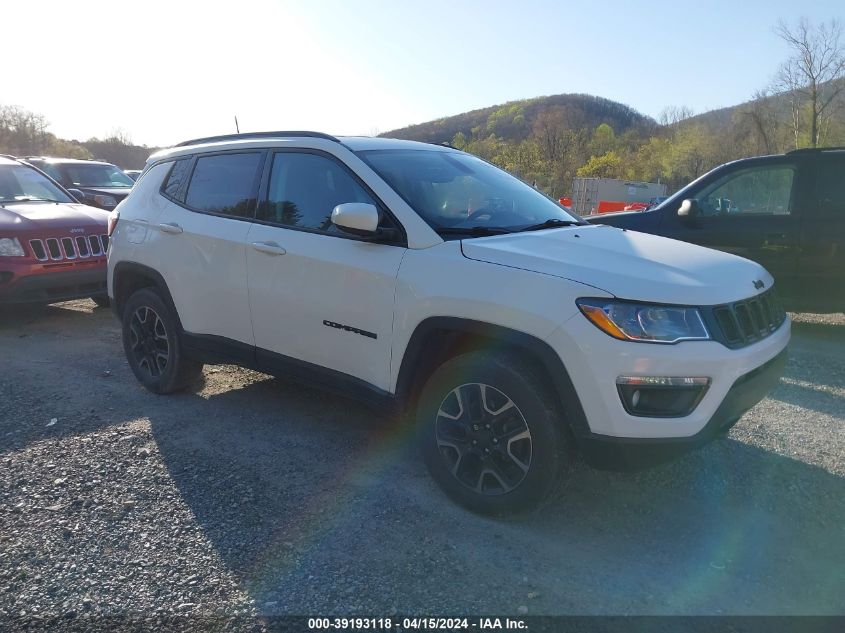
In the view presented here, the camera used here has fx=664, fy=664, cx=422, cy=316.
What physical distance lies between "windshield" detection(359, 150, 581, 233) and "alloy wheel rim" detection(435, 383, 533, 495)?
89 centimetres

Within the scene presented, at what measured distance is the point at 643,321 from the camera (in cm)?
273

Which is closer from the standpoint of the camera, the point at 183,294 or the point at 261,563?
the point at 261,563

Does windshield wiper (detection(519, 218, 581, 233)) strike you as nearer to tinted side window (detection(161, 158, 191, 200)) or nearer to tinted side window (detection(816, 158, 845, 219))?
tinted side window (detection(161, 158, 191, 200))

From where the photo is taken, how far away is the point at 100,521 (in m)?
3.17

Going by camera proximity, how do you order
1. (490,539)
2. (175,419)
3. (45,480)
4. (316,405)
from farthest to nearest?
(316,405)
(175,419)
(45,480)
(490,539)

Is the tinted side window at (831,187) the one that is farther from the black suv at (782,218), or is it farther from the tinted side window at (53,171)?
the tinted side window at (53,171)

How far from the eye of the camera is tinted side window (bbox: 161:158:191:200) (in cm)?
482

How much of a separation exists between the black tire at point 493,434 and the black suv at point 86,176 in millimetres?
10438

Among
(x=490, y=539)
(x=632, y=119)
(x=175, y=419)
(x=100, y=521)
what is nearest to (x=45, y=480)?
(x=100, y=521)

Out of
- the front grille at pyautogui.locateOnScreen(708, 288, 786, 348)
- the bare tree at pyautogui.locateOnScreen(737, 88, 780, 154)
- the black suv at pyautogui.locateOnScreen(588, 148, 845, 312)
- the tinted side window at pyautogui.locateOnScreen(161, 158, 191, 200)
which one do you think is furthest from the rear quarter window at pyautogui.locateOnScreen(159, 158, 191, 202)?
the bare tree at pyautogui.locateOnScreen(737, 88, 780, 154)

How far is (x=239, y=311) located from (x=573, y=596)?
8.59 feet

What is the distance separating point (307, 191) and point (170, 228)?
4.12 feet

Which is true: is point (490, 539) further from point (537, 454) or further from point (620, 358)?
point (620, 358)

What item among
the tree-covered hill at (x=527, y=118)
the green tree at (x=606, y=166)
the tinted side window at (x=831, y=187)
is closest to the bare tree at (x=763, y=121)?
the green tree at (x=606, y=166)
